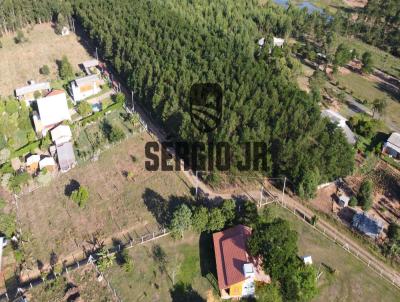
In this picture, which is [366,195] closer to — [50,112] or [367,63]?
[367,63]

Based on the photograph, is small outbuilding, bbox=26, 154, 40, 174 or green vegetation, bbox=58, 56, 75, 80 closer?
small outbuilding, bbox=26, 154, 40, 174

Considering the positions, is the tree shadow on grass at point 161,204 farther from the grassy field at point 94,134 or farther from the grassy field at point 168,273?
the grassy field at point 94,134

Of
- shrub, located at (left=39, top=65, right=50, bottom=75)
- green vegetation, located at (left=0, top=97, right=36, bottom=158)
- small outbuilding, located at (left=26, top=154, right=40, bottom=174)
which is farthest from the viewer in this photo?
shrub, located at (left=39, top=65, right=50, bottom=75)

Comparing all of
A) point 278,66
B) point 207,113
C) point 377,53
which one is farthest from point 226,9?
point 207,113

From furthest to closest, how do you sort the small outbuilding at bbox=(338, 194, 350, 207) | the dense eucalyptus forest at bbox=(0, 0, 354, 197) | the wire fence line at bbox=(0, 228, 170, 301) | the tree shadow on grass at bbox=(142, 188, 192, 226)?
1. the dense eucalyptus forest at bbox=(0, 0, 354, 197)
2. the small outbuilding at bbox=(338, 194, 350, 207)
3. the tree shadow on grass at bbox=(142, 188, 192, 226)
4. the wire fence line at bbox=(0, 228, 170, 301)

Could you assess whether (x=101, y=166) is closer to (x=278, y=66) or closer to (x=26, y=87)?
(x=26, y=87)

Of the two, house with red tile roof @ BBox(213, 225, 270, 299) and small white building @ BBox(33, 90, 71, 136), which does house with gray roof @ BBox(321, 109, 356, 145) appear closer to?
house with red tile roof @ BBox(213, 225, 270, 299)

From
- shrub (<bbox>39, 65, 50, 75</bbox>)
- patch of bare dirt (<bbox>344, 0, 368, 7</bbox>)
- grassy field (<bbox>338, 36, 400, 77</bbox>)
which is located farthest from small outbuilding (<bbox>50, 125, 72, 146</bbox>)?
patch of bare dirt (<bbox>344, 0, 368, 7</bbox>)

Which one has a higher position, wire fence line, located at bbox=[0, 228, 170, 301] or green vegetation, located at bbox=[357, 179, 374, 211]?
green vegetation, located at bbox=[357, 179, 374, 211]
